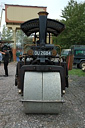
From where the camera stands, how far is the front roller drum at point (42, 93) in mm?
4062

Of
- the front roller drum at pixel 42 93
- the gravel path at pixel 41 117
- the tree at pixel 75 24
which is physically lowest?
the gravel path at pixel 41 117

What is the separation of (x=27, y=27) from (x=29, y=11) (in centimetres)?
1992

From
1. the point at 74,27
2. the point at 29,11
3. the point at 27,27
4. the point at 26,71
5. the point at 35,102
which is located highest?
the point at 29,11

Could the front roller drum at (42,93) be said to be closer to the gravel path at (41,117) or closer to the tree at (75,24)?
the gravel path at (41,117)

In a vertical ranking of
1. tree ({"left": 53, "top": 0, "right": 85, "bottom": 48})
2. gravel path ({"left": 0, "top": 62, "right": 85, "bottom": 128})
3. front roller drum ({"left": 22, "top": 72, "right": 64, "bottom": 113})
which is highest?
tree ({"left": 53, "top": 0, "right": 85, "bottom": 48})

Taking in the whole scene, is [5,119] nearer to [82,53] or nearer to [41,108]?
[41,108]

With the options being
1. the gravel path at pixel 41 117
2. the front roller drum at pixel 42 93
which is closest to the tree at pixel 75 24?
the gravel path at pixel 41 117

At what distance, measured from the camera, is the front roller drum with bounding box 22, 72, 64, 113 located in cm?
406

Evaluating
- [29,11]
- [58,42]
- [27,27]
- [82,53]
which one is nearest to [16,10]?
[29,11]

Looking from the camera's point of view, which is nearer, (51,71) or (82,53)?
(51,71)

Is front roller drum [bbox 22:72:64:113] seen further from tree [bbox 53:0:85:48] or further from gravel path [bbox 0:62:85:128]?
tree [bbox 53:0:85:48]

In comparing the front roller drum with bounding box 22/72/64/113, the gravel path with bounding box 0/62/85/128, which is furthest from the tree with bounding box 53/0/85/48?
the front roller drum with bounding box 22/72/64/113

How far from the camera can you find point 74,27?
24609 millimetres

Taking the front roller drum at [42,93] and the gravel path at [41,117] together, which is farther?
the front roller drum at [42,93]
